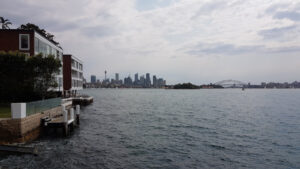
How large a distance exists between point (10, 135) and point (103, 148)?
24.5 ft

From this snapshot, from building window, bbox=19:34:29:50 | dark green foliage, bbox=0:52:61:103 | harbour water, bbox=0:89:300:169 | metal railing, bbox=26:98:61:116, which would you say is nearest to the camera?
harbour water, bbox=0:89:300:169

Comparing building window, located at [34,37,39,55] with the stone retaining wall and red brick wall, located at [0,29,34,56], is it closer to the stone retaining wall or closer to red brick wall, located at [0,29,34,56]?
red brick wall, located at [0,29,34,56]

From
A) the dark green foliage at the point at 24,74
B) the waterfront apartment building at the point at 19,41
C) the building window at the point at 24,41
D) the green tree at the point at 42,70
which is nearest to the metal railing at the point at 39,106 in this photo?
the green tree at the point at 42,70

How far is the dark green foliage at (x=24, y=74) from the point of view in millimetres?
27781

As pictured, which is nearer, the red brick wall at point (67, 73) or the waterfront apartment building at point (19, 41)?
the waterfront apartment building at point (19, 41)

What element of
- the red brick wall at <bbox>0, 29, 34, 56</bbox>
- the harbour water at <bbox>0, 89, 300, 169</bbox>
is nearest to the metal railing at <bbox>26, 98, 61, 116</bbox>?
the harbour water at <bbox>0, 89, 300, 169</bbox>

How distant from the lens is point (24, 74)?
94.6ft

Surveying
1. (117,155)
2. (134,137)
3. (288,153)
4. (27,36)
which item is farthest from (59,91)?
(288,153)

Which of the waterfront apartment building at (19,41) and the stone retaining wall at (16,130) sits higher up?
the waterfront apartment building at (19,41)

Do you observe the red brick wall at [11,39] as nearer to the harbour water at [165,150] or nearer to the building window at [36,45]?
the building window at [36,45]

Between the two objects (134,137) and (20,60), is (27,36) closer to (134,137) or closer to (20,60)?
(20,60)

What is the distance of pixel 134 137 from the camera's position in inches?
952

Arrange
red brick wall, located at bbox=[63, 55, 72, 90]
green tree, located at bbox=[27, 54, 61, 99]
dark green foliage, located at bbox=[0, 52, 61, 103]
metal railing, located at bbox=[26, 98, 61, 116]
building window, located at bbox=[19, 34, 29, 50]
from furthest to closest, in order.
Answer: red brick wall, located at bbox=[63, 55, 72, 90] → building window, located at bbox=[19, 34, 29, 50] → green tree, located at bbox=[27, 54, 61, 99] → dark green foliage, located at bbox=[0, 52, 61, 103] → metal railing, located at bbox=[26, 98, 61, 116]

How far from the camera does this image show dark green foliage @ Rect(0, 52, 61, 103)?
27.8m
